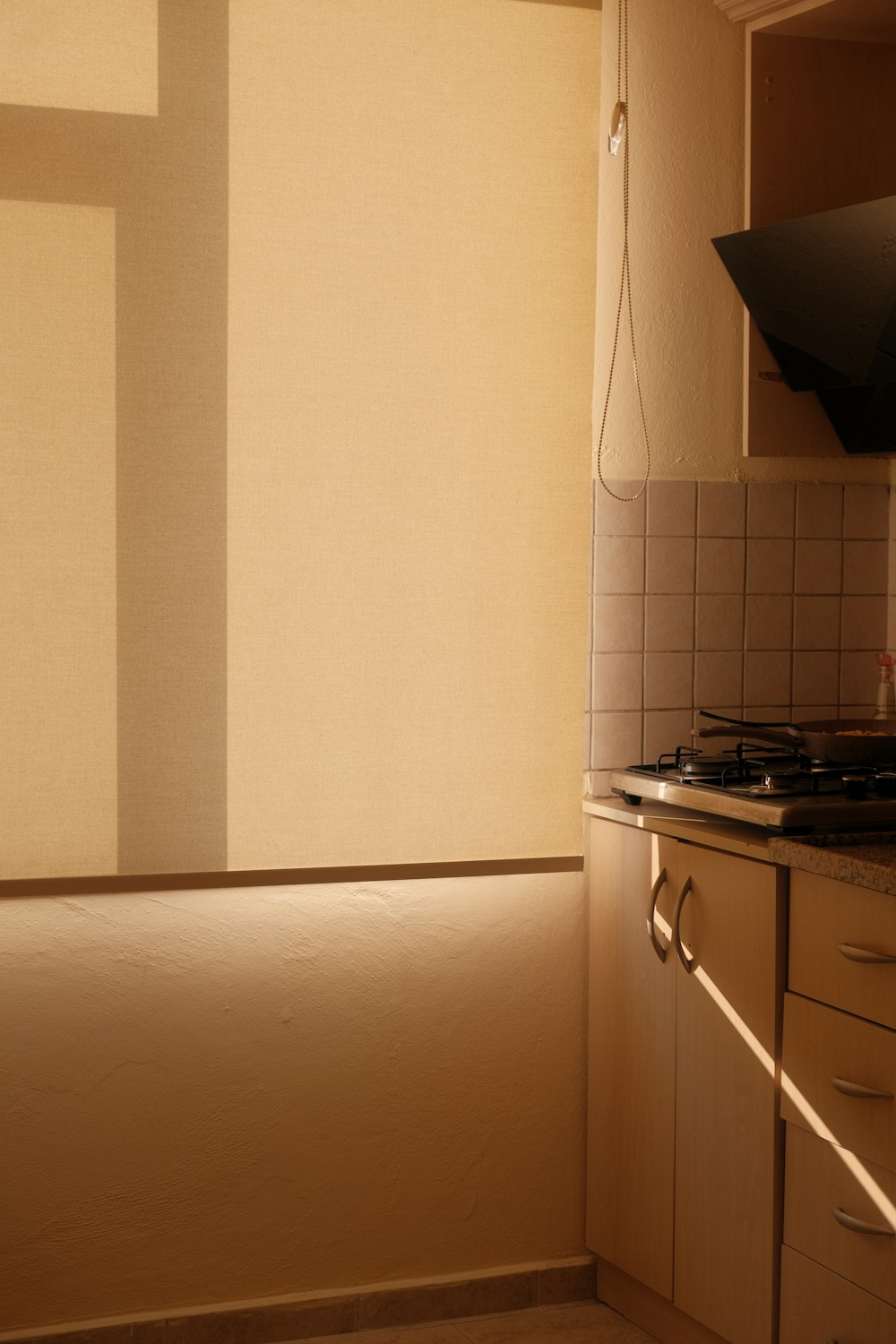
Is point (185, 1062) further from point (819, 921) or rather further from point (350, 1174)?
point (819, 921)

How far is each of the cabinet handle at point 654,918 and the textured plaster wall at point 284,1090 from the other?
0.99 ft

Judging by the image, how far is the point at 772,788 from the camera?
7.23ft

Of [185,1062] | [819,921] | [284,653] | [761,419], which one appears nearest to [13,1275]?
[185,1062]

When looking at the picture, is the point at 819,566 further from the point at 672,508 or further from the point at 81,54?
the point at 81,54

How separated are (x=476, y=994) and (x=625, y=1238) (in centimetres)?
50

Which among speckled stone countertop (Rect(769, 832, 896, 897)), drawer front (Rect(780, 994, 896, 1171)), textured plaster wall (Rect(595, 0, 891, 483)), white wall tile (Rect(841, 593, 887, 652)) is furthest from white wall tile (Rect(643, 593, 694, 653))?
drawer front (Rect(780, 994, 896, 1171))

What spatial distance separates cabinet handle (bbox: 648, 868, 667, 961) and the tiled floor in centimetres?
71

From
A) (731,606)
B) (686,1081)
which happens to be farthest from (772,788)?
(731,606)

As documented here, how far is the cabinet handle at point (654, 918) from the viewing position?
2330 mm

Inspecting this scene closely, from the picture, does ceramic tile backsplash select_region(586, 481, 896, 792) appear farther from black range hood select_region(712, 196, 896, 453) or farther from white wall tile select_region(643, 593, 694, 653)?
black range hood select_region(712, 196, 896, 453)

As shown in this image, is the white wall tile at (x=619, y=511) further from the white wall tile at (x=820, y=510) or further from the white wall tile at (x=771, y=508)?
the white wall tile at (x=820, y=510)

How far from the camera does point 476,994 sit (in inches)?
102

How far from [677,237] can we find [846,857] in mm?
1317

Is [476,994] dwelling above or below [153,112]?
below
